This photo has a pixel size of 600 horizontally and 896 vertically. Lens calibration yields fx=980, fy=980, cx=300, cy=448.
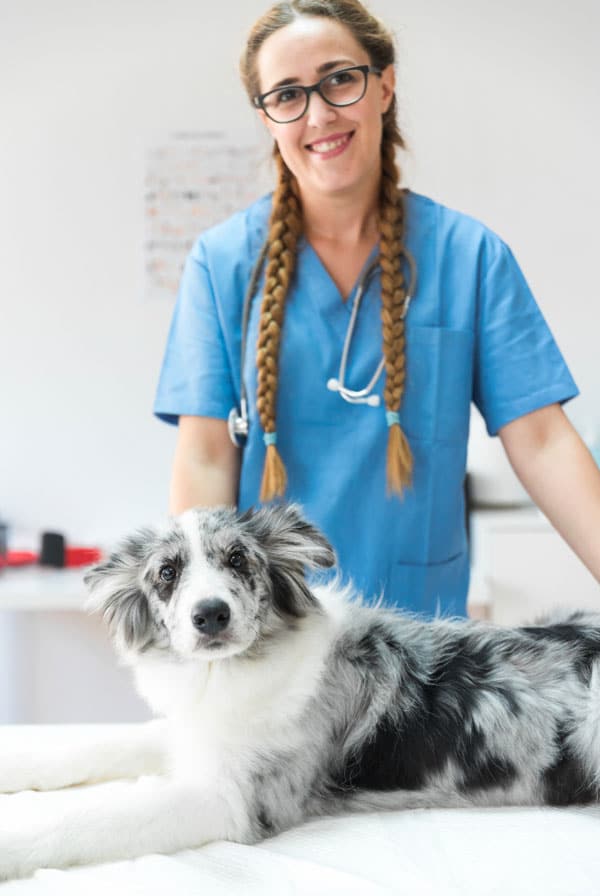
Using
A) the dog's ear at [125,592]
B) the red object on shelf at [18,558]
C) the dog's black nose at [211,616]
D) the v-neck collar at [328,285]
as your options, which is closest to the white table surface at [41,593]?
the red object on shelf at [18,558]

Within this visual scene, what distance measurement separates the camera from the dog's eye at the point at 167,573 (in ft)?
4.61

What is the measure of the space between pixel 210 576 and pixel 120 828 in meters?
0.34

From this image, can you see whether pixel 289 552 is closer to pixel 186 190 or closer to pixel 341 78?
pixel 341 78

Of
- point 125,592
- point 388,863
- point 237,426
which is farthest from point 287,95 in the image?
point 388,863

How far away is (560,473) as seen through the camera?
1.82 m

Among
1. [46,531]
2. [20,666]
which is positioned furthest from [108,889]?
[20,666]

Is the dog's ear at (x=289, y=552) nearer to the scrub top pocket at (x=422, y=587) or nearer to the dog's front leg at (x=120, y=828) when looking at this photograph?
the dog's front leg at (x=120, y=828)

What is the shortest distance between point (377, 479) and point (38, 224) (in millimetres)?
2320

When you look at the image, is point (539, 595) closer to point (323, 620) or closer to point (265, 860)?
point (323, 620)

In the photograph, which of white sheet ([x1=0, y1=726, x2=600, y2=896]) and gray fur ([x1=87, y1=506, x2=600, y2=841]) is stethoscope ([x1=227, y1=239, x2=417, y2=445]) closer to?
gray fur ([x1=87, y1=506, x2=600, y2=841])

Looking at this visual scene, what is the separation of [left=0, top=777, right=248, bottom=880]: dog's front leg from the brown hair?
76 cm

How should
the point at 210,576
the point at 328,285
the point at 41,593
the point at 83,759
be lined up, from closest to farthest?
the point at 210,576, the point at 83,759, the point at 328,285, the point at 41,593

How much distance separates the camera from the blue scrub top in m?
1.98

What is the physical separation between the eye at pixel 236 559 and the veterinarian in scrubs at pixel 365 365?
499 millimetres
